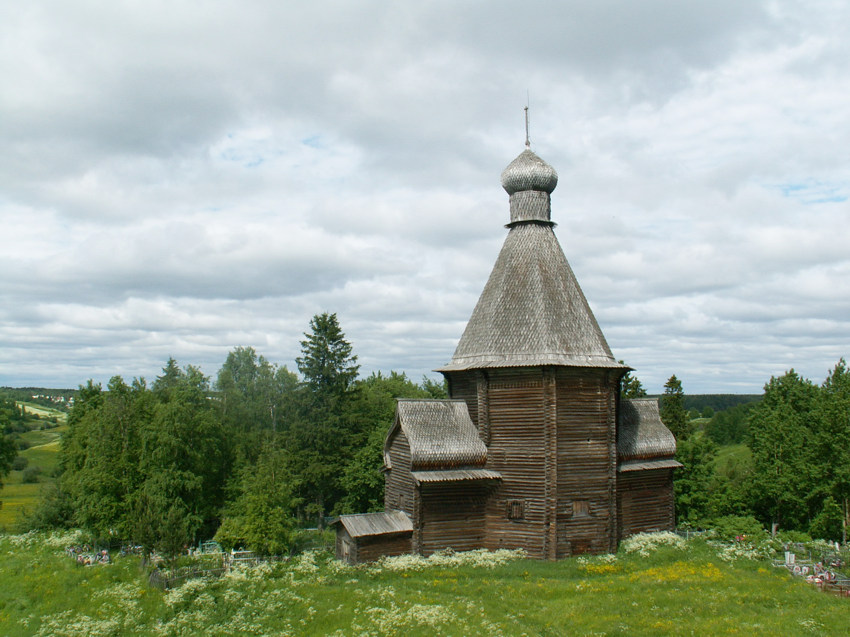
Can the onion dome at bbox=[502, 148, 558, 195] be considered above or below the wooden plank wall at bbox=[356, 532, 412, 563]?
above

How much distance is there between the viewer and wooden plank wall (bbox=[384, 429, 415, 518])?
23.8 m

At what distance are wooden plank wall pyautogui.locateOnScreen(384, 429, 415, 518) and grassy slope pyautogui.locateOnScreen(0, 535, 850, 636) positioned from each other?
3.28m

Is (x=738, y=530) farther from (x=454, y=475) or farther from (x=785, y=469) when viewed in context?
(x=454, y=475)

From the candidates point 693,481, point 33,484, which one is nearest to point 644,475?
point 693,481

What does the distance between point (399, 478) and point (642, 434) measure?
11.0 metres

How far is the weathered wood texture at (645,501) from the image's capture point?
2525 cm

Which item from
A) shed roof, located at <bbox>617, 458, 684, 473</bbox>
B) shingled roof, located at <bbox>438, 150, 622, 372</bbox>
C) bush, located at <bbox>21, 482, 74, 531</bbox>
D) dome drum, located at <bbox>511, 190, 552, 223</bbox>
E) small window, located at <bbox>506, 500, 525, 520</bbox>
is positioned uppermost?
dome drum, located at <bbox>511, 190, 552, 223</bbox>

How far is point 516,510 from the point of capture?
75.2 feet

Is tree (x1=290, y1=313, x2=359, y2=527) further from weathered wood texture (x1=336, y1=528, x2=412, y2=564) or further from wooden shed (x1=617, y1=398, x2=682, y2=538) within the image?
wooden shed (x1=617, y1=398, x2=682, y2=538)

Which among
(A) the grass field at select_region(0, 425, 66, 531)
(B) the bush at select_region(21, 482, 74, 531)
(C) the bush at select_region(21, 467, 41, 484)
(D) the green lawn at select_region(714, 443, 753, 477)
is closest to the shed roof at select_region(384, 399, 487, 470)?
(B) the bush at select_region(21, 482, 74, 531)

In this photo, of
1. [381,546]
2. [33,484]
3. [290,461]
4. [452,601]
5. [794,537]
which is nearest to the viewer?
[452,601]

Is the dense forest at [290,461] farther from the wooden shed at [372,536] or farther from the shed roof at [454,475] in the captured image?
the shed roof at [454,475]

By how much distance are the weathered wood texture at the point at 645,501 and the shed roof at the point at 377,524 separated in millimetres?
8997

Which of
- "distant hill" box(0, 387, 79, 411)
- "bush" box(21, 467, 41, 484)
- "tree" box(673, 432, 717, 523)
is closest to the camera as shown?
"tree" box(673, 432, 717, 523)
